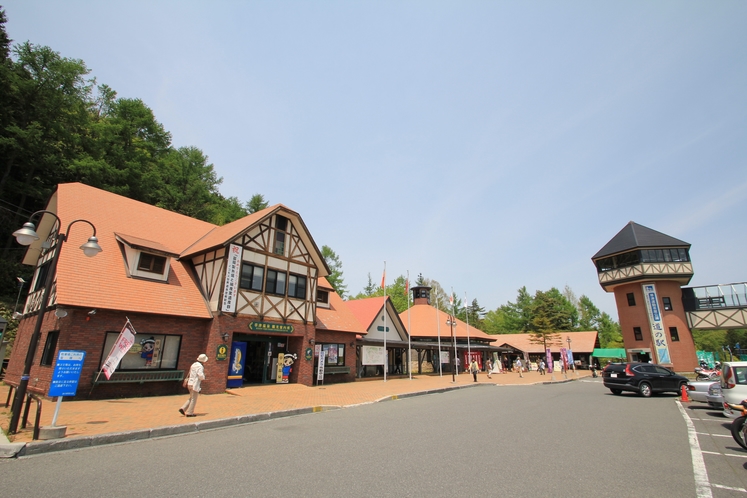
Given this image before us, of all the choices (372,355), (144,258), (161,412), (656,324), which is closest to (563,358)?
(656,324)

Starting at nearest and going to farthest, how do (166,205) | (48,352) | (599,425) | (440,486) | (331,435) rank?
(440,486) → (331,435) → (599,425) → (48,352) → (166,205)

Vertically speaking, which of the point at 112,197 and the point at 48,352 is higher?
the point at 112,197

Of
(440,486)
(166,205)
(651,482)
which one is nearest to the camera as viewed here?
(440,486)

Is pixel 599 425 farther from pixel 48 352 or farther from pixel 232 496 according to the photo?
pixel 48 352

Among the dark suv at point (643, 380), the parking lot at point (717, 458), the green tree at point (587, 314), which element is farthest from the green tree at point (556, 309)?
the parking lot at point (717, 458)

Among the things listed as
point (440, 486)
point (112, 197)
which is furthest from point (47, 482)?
point (112, 197)

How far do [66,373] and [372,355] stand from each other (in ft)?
69.2

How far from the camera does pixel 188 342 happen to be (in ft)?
53.4

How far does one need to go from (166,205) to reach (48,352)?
2339 centimetres

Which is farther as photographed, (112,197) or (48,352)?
(112,197)

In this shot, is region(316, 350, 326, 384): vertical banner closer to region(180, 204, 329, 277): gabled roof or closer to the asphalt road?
region(180, 204, 329, 277): gabled roof

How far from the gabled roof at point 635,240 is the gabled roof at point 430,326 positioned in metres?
17.4

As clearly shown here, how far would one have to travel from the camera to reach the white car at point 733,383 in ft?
37.6

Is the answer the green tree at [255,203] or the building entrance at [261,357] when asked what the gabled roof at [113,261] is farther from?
the green tree at [255,203]
